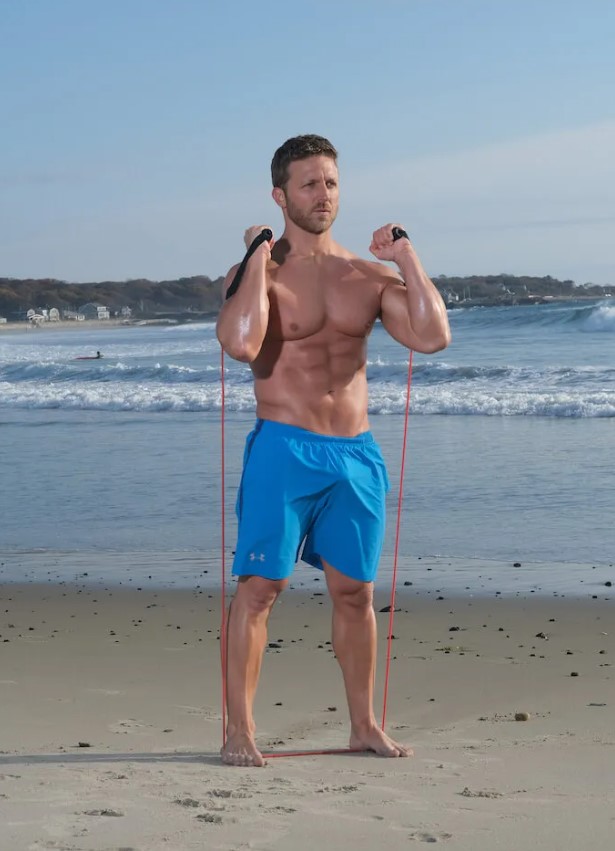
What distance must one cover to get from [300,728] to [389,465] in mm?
7383

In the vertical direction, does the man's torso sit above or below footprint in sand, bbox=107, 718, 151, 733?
above

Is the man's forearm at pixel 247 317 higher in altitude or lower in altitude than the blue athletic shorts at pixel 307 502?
higher

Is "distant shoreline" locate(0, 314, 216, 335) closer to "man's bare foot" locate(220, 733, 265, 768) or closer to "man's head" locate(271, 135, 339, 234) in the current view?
"man's head" locate(271, 135, 339, 234)

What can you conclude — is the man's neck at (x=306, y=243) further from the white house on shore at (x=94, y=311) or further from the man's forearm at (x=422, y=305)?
the white house on shore at (x=94, y=311)

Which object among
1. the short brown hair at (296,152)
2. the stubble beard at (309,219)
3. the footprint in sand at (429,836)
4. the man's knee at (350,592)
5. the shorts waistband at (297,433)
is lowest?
the footprint in sand at (429,836)

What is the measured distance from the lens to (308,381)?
4.14 metres

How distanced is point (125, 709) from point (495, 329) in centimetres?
3738

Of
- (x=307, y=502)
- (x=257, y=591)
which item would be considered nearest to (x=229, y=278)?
(x=307, y=502)

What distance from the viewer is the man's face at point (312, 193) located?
4.10 m

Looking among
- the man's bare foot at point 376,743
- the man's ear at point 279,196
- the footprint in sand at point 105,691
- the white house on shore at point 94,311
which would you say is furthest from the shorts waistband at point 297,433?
the white house on shore at point 94,311

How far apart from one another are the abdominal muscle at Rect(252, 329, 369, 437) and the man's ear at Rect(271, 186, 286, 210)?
0.42 m

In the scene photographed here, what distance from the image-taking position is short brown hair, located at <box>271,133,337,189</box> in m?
4.09

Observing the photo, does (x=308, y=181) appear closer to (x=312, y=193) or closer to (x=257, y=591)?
(x=312, y=193)

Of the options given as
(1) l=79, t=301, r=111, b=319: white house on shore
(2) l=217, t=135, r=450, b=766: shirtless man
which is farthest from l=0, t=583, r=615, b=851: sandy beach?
(1) l=79, t=301, r=111, b=319: white house on shore
